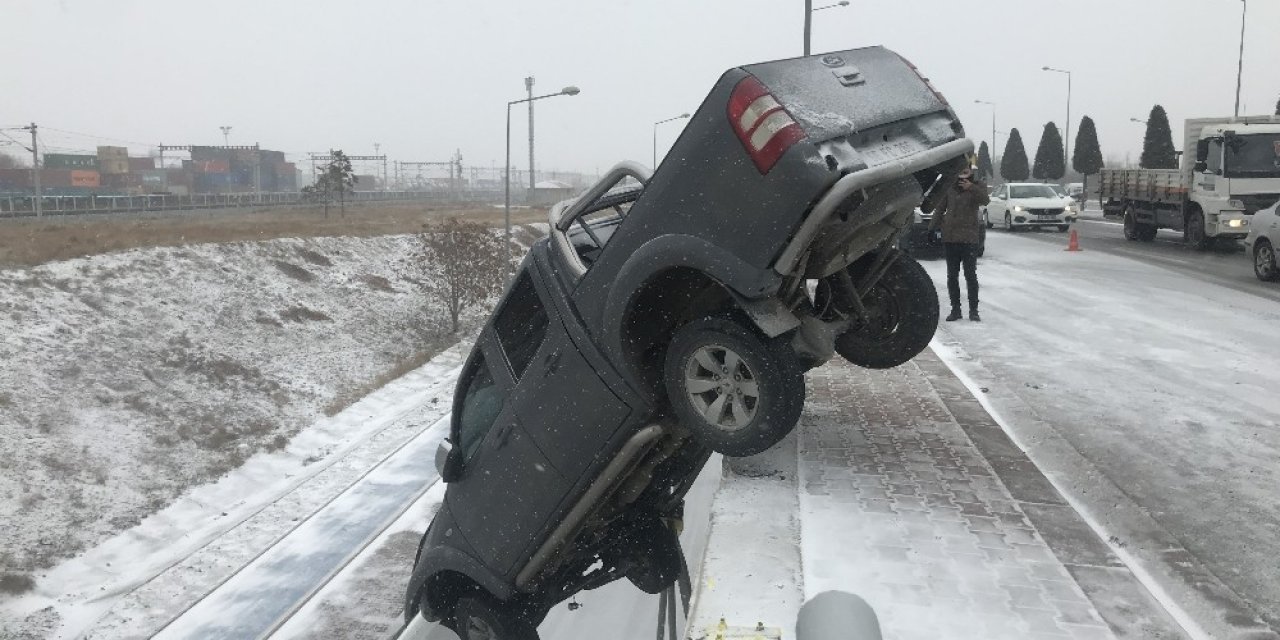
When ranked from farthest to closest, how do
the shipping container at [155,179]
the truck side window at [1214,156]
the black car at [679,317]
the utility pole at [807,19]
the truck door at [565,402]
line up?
the shipping container at [155,179] < the truck side window at [1214,156] < the utility pole at [807,19] < the truck door at [565,402] < the black car at [679,317]

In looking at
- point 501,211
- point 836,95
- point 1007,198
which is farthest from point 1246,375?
point 501,211

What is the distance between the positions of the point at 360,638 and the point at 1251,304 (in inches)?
505

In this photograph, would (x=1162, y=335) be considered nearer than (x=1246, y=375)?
No

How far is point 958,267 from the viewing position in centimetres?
1310

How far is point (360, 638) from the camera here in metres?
7.98

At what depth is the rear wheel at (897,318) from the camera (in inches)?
231

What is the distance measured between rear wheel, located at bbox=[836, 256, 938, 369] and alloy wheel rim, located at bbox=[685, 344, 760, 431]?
1.60m

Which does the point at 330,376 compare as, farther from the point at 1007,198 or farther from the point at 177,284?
the point at 1007,198

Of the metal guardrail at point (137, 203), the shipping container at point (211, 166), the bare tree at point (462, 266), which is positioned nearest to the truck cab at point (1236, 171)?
the bare tree at point (462, 266)

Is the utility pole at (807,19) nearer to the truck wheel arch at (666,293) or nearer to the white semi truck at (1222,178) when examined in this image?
the white semi truck at (1222,178)

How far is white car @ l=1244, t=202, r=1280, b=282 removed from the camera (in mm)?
17297

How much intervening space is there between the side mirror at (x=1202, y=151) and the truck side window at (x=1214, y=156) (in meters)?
0.06

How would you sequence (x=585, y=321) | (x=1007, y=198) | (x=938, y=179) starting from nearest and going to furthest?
(x=585, y=321) → (x=938, y=179) → (x=1007, y=198)

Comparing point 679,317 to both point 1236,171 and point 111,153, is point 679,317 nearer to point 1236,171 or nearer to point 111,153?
point 1236,171
